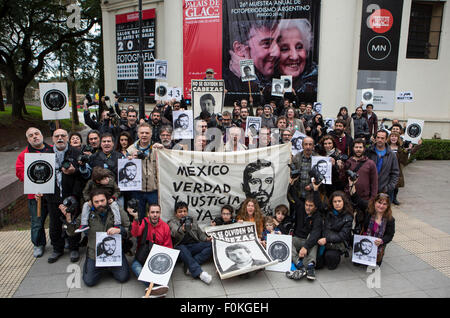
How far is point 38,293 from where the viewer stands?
4277 millimetres

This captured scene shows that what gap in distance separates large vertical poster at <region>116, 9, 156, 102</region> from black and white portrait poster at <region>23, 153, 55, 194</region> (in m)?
12.2

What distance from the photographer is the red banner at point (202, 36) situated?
14203 millimetres

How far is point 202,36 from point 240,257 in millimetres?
11915

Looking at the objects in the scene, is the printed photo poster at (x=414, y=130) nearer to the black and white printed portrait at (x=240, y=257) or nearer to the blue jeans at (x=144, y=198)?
the black and white printed portrait at (x=240, y=257)

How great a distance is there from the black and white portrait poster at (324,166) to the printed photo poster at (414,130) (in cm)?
391

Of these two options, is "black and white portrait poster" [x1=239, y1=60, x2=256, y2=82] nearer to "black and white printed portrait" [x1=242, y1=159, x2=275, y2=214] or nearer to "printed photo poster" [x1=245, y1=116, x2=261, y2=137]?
"printed photo poster" [x1=245, y1=116, x2=261, y2=137]

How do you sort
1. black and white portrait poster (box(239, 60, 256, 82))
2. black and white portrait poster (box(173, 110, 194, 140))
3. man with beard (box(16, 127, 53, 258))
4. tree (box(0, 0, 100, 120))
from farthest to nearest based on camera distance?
tree (box(0, 0, 100, 120)), black and white portrait poster (box(239, 60, 256, 82)), black and white portrait poster (box(173, 110, 194, 140)), man with beard (box(16, 127, 53, 258))

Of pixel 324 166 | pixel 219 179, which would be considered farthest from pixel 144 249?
pixel 324 166

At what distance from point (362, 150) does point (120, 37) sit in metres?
15.9

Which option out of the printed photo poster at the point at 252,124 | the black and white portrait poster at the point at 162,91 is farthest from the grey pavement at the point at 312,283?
the black and white portrait poster at the point at 162,91

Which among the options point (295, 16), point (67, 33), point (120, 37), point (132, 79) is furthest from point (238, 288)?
point (67, 33)

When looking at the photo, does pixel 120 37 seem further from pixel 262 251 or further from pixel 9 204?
pixel 262 251

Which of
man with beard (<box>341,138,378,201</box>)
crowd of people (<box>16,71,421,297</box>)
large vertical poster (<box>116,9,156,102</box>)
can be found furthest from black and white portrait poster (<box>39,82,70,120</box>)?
large vertical poster (<box>116,9,156,102</box>)

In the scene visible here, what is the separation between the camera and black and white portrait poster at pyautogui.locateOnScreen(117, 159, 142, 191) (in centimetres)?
522
